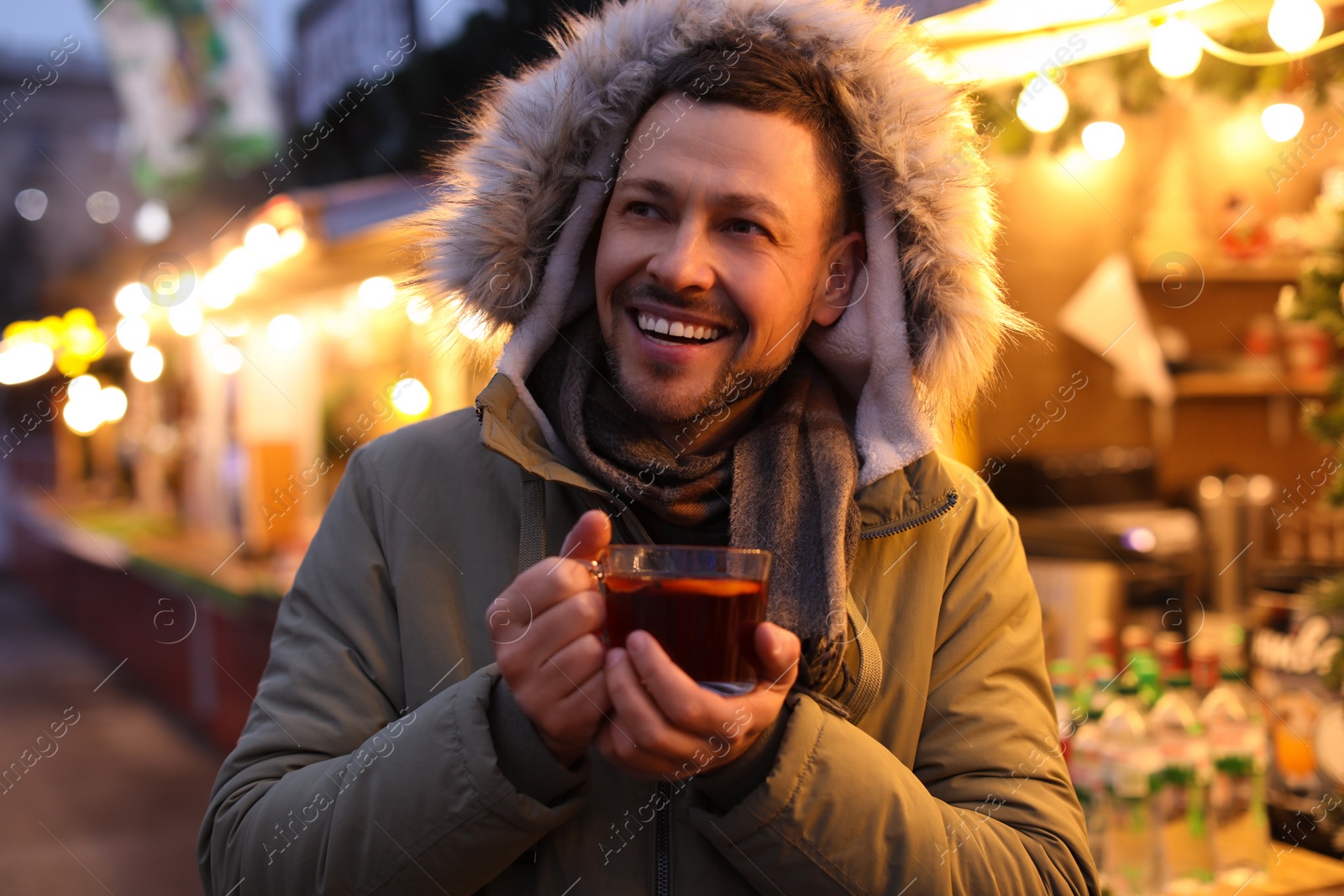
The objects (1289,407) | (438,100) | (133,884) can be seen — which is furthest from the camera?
(438,100)

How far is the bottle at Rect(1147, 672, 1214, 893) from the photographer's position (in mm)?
2266

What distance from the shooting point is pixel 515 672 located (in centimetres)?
118

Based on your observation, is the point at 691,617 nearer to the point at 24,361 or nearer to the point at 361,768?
the point at 361,768

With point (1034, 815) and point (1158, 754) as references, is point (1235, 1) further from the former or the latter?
point (1034, 815)

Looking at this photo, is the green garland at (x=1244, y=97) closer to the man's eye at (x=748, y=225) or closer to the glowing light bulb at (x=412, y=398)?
the man's eye at (x=748, y=225)

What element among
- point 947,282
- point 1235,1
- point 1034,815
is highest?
point 1235,1

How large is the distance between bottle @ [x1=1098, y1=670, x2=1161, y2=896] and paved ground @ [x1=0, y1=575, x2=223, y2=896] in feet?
13.9

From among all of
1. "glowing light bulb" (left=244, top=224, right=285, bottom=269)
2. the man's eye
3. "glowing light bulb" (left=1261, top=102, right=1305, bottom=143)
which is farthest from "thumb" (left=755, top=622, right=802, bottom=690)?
"glowing light bulb" (left=244, top=224, right=285, bottom=269)

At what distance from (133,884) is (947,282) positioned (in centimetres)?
495

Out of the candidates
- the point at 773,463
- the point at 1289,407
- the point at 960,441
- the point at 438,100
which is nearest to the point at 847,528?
the point at 773,463

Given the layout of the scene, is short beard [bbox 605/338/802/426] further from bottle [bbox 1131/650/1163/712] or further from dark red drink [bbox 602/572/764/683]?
bottle [bbox 1131/650/1163/712]

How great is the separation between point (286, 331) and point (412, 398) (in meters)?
2.30

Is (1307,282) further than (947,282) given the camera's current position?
Yes

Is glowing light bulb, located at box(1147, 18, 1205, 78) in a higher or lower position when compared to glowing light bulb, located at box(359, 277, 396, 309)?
higher
